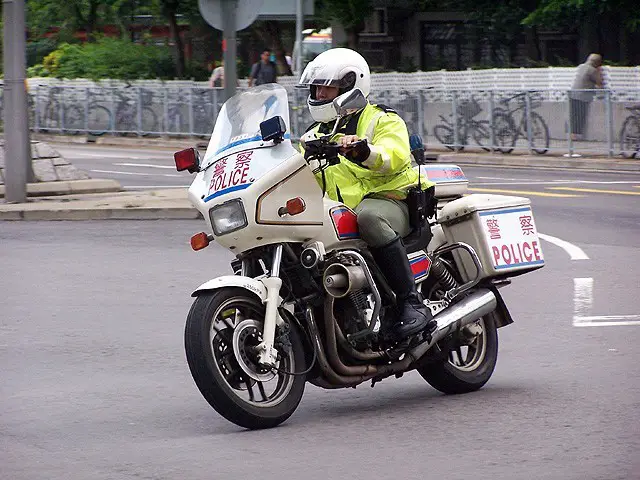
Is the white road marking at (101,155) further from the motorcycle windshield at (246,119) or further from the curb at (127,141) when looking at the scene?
the motorcycle windshield at (246,119)

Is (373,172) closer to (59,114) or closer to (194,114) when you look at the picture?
(194,114)

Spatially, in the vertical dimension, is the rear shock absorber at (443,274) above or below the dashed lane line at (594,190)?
above

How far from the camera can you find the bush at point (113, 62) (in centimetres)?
4291

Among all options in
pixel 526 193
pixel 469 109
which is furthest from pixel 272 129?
pixel 469 109

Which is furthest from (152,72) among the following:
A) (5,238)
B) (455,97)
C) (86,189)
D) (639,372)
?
(639,372)

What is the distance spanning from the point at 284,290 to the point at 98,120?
103ft

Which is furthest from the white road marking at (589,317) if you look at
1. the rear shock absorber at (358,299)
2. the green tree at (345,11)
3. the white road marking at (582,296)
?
the green tree at (345,11)

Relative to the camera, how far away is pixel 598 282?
11.5 meters

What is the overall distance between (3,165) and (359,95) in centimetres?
1303

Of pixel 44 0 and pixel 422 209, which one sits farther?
pixel 44 0

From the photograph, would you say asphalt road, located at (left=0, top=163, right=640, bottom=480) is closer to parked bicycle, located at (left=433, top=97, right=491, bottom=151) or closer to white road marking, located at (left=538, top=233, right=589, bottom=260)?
white road marking, located at (left=538, top=233, right=589, bottom=260)

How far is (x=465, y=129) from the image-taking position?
92.9 ft

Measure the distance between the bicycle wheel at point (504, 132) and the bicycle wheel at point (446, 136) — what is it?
106 centimetres

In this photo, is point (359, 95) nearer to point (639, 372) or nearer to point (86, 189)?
point (639, 372)
